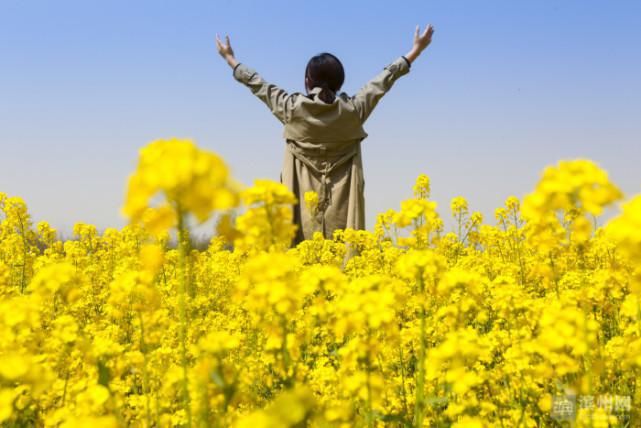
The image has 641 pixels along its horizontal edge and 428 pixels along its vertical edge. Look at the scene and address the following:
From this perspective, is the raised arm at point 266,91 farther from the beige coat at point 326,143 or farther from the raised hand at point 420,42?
the raised hand at point 420,42

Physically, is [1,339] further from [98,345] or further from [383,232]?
[383,232]

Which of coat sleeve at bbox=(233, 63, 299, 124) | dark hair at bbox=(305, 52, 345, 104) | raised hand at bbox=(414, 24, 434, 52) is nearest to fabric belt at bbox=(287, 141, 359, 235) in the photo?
coat sleeve at bbox=(233, 63, 299, 124)

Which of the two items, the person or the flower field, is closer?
the flower field

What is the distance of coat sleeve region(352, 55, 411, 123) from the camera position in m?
7.32

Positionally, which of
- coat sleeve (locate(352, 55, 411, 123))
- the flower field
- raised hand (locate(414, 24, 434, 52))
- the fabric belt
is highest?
raised hand (locate(414, 24, 434, 52))

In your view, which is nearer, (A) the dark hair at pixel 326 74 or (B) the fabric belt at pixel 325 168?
(A) the dark hair at pixel 326 74

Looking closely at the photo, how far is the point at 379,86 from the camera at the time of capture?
24.1 feet

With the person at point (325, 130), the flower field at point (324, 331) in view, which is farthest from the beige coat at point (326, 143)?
the flower field at point (324, 331)

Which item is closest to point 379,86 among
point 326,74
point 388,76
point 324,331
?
point 388,76

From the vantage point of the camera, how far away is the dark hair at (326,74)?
7.43 m

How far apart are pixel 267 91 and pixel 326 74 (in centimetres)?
70

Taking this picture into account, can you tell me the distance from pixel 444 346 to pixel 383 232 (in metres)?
4.83

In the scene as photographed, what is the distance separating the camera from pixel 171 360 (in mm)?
3352

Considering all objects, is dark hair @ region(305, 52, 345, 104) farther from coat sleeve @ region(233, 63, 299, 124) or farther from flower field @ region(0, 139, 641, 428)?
flower field @ region(0, 139, 641, 428)
